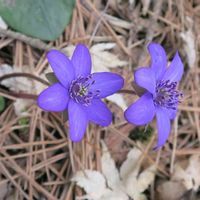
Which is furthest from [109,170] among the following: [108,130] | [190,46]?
[190,46]

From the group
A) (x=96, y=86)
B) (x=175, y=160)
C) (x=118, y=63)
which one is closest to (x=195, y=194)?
(x=175, y=160)

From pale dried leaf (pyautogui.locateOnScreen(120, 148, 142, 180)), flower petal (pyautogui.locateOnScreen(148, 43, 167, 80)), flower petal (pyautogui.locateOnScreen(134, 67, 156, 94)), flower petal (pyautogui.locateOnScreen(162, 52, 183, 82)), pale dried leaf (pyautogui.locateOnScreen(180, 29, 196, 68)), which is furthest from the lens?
pale dried leaf (pyautogui.locateOnScreen(180, 29, 196, 68))

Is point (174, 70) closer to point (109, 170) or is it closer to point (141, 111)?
point (141, 111)

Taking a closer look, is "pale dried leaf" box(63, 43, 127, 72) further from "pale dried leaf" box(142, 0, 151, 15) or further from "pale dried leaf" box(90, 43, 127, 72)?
"pale dried leaf" box(142, 0, 151, 15)

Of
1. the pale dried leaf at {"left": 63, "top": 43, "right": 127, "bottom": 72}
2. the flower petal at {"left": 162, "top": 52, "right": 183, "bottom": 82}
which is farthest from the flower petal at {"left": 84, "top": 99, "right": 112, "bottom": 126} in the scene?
the pale dried leaf at {"left": 63, "top": 43, "right": 127, "bottom": 72}

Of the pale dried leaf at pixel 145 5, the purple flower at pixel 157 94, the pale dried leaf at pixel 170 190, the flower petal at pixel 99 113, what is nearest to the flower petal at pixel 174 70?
the purple flower at pixel 157 94

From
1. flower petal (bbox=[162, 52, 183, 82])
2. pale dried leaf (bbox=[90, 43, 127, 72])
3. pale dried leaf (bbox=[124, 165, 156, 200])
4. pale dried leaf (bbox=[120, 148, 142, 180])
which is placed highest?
flower petal (bbox=[162, 52, 183, 82])

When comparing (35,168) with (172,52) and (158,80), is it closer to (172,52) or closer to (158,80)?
(158,80)
